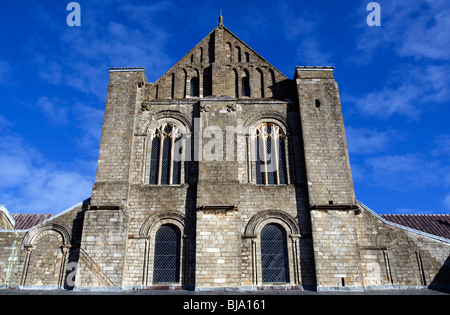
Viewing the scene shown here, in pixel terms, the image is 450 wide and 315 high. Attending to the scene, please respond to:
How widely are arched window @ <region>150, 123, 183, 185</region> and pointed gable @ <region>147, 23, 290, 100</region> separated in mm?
2009

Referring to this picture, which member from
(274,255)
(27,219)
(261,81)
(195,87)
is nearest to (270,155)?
(261,81)

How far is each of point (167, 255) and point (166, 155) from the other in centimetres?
444

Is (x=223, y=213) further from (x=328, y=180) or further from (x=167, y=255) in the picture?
(x=328, y=180)

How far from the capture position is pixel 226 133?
1653 centimetres

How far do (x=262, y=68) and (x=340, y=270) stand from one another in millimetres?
10158

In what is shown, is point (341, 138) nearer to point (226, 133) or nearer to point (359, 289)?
point (226, 133)

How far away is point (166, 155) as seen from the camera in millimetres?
16797

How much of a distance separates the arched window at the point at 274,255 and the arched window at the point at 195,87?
7443 mm

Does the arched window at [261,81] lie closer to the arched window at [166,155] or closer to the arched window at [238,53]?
the arched window at [238,53]

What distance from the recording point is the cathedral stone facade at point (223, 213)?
46.8 ft

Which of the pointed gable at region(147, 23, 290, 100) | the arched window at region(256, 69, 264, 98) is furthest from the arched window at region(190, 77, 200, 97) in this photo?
Answer: the arched window at region(256, 69, 264, 98)

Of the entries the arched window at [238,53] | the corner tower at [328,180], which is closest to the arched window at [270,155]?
the corner tower at [328,180]

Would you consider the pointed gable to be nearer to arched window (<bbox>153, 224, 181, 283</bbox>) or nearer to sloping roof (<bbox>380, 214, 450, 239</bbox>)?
arched window (<bbox>153, 224, 181, 283</bbox>)
